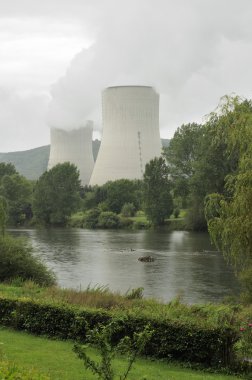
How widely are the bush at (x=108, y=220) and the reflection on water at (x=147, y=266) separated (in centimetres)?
1407

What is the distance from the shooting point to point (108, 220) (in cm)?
5122

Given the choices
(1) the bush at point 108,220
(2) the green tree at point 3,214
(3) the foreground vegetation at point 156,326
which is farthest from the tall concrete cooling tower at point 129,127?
(3) the foreground vegetation at point 156,326

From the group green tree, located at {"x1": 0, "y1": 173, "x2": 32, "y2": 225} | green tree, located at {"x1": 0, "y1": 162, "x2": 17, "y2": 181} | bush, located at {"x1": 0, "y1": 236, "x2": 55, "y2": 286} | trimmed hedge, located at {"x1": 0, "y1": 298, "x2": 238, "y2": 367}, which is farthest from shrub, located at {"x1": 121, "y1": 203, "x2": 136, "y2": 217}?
trimmed hedge, located at {"x1": 0, "y1": 298, "x2": 238, "y2": 367}

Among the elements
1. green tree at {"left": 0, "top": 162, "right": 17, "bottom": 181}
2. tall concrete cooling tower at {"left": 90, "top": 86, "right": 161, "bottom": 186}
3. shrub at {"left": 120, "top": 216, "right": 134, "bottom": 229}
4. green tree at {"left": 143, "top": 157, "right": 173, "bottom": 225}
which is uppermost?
tall concrete cooling tower at {"left": 90, "top": 86, "right": 161, "bottom": 186}

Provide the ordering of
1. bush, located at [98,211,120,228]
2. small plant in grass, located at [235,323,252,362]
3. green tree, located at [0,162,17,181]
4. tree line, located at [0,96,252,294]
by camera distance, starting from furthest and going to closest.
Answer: green tree, located at [0,162,17,181] → bush, located at [98,211,120,228] → tree line, located at [0,96,252,294] → small plant in grass, located at [235,323,252,362]

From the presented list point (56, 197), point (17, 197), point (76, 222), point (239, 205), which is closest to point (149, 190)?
point (76, 222)

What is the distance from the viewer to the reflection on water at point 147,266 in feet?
59.8

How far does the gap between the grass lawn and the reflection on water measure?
845 centimetres

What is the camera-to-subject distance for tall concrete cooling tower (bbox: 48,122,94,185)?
67.1m

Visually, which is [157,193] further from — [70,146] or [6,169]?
[6,169]

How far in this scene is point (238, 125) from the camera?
37.7 feet

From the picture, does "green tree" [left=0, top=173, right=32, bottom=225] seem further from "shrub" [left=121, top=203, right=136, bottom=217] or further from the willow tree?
the willow tree

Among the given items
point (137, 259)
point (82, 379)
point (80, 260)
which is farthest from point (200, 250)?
point (82, 379)

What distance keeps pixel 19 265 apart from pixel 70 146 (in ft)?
Result: 173
